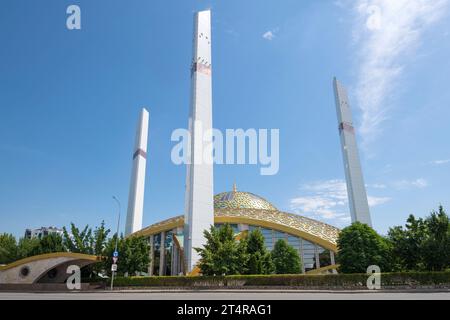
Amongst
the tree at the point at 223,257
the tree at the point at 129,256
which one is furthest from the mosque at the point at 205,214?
the tree at the point at 223,257

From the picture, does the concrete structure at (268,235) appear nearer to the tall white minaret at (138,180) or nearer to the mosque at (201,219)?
the mosque at (201,219)

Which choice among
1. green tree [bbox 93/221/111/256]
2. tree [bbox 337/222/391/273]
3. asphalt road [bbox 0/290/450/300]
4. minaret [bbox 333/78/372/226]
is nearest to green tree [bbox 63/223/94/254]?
green tree [bbox 93/221/111/256]

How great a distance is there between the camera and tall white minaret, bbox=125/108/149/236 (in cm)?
5292

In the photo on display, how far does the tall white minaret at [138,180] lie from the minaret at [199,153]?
20.4m

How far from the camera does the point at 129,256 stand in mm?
27812

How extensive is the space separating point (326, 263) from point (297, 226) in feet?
20.7

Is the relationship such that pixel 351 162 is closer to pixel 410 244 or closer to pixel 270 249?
pixel 270 249

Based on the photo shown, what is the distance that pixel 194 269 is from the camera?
31.1 m

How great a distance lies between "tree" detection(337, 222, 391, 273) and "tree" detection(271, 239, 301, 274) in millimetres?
→ 7238

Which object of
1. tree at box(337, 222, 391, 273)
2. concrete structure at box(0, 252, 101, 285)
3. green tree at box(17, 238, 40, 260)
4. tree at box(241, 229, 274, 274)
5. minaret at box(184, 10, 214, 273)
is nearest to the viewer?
tree at box(337, 222, 391, 273)

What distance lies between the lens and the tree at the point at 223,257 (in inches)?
997

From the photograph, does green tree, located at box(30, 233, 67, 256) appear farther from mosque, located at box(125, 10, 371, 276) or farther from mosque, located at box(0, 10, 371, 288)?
mosque, located at box(125, 10, 371, 276)
